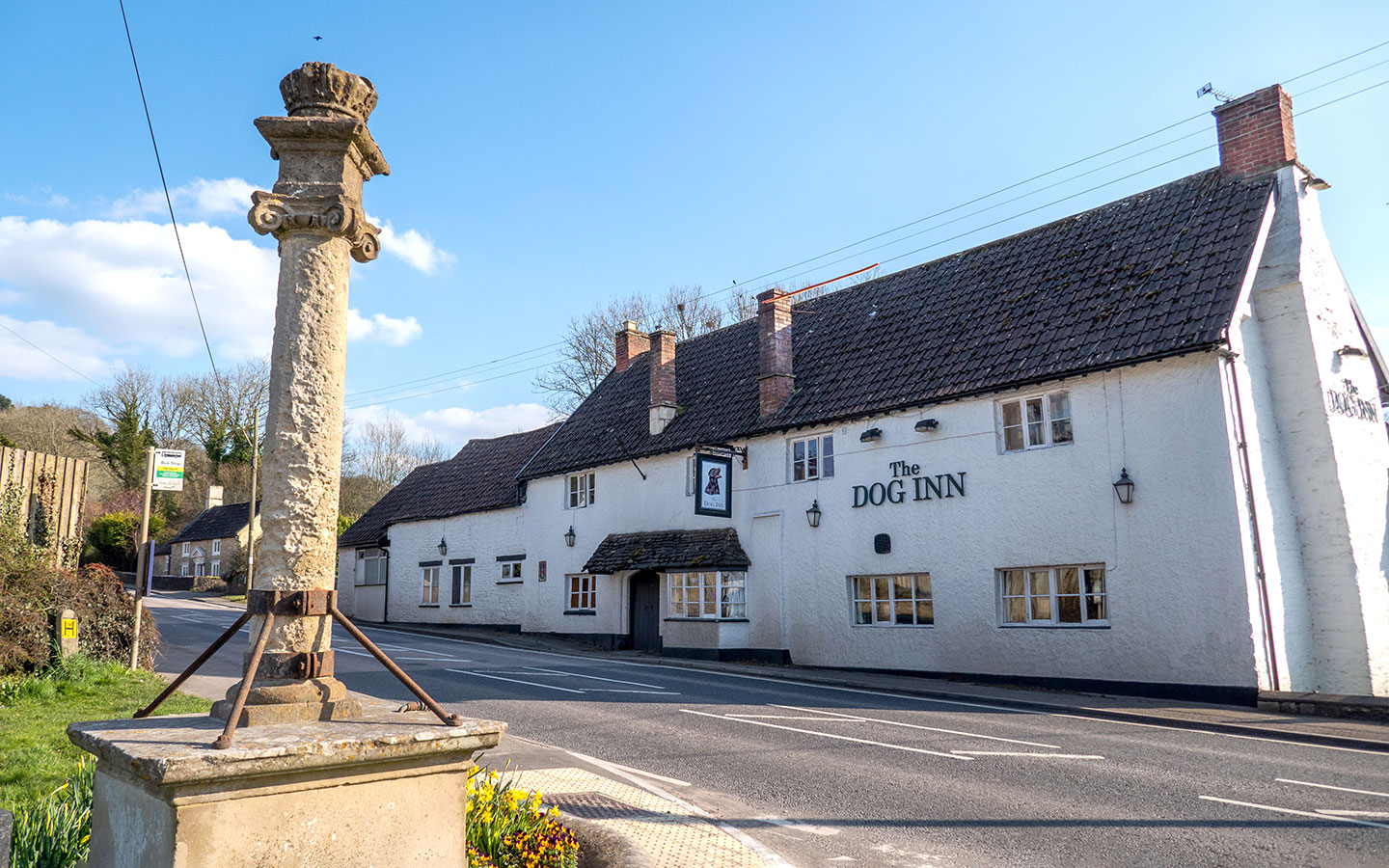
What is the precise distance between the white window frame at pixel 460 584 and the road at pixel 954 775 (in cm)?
1647

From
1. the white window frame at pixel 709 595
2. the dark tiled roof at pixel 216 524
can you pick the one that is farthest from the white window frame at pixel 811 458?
the dark tiled roof at pixel 216 524

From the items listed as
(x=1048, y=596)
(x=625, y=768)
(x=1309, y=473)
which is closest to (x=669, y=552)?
(x=1048, y=596)

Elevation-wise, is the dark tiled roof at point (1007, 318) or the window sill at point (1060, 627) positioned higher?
the dark tiled roof at point (1007, 318)

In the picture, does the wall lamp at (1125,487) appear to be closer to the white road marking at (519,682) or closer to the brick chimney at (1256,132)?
the brick chimney at (1256,132)

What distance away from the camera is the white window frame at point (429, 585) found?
3406 cm

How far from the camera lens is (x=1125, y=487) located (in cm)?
1562

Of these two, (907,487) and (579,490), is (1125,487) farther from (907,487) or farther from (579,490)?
(579,490)

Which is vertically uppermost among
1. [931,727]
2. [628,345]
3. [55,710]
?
[628,345]

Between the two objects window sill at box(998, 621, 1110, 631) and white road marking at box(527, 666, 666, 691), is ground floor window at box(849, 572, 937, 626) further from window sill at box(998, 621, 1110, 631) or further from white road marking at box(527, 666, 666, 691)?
white road marking at box(527, 666, 666, 691)

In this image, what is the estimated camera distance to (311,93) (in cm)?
470

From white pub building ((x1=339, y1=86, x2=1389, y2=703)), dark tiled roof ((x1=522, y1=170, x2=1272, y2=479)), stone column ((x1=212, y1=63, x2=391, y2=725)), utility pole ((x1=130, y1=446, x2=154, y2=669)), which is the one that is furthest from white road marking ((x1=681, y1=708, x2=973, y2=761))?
dark tiled roof ((x1=522, y1=170, x2=1272, y2=479))

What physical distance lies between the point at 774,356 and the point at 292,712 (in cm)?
1941

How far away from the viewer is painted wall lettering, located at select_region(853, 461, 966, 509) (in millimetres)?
18250

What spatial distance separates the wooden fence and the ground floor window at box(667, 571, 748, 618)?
13.2 meters
